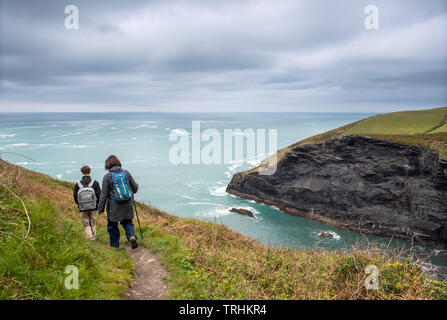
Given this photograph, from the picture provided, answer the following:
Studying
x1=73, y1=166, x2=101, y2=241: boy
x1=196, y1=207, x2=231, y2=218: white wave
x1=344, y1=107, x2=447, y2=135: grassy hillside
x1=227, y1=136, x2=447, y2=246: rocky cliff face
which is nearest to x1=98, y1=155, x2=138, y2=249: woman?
x1=73, y1=166, x2=101, y2=241: boy

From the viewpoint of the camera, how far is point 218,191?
241 feet

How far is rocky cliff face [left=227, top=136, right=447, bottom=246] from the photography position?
50.0 meters

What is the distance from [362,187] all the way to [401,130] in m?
32.5

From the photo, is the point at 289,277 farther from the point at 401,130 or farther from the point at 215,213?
the point at 401,130

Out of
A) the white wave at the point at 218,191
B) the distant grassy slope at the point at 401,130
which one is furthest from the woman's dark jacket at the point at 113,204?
→ the distant grassy slope at the point at 401,130

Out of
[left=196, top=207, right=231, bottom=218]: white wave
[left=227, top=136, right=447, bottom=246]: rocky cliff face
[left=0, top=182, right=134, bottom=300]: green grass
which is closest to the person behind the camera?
[left=0, top=182, right=134, bottom=300]: green grass

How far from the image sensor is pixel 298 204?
63.4 metres

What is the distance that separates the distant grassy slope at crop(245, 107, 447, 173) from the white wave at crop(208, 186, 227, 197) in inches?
407

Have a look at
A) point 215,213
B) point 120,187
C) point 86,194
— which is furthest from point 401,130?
point 86,194

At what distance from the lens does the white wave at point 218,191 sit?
7081 centimetres

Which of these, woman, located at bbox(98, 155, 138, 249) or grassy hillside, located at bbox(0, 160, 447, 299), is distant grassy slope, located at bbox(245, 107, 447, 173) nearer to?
grassy hillside, located at bbox(0, 160, 447, 299)
